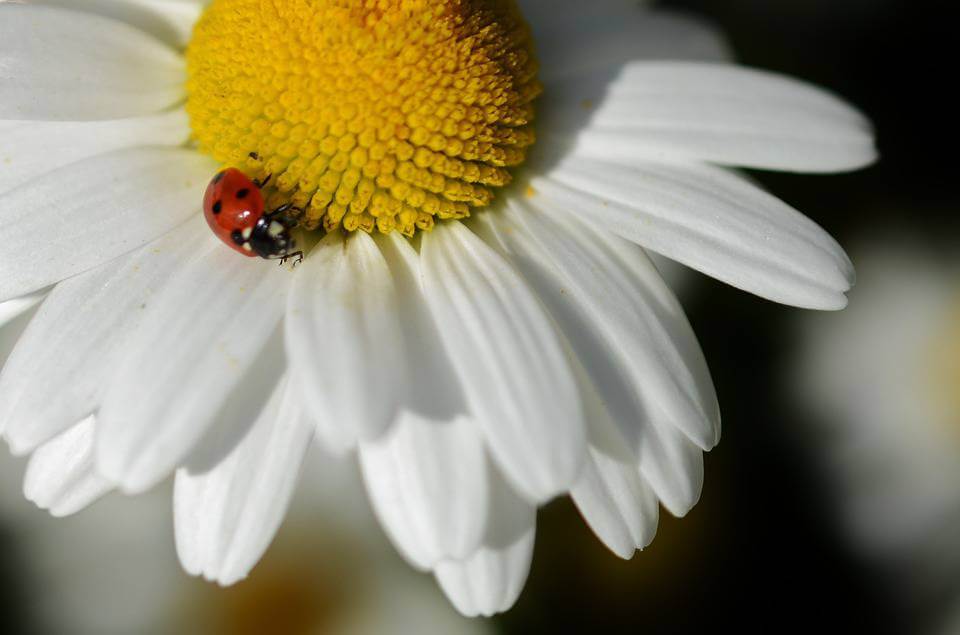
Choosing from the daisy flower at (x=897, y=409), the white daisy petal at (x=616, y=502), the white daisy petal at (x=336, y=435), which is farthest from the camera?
the daisy flower at (x=897, y=409)

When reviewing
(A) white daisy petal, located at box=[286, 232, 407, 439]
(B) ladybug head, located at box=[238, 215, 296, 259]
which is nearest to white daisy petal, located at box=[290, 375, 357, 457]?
(A) white daisy petal, located at box=[286, 232, 407, 439]

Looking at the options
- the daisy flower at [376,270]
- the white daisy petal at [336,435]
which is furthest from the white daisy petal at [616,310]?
the white daisy petal at [336,435]

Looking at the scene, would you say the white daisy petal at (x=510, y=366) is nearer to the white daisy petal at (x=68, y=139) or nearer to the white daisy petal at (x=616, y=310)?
the white daisy petal at (x=616, y=310)

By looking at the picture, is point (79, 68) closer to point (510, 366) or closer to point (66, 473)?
point (66, 473)

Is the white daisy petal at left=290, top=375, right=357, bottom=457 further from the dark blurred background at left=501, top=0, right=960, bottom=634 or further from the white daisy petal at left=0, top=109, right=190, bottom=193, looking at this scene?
the dark blurred background at left=501, top=0, right=960, bottom=634

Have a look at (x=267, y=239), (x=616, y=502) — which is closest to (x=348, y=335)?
(x=267, y=239)

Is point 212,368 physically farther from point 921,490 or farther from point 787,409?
point 921,490

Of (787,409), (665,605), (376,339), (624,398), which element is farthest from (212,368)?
(787,409)
